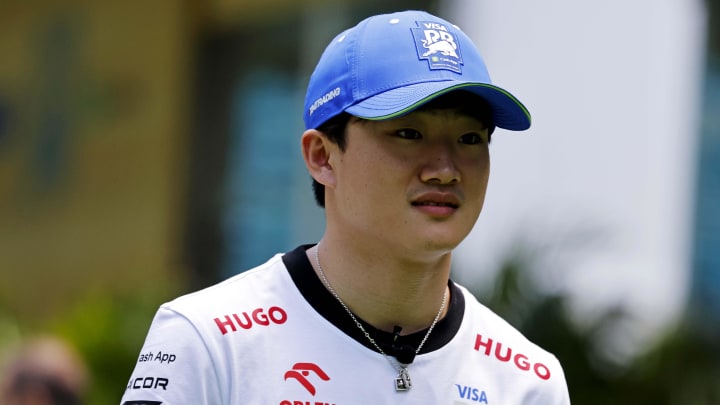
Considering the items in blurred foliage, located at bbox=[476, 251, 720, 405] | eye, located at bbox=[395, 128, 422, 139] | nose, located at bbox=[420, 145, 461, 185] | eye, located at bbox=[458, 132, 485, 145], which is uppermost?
eye, located at bbox=[395, 128, 422, 139]

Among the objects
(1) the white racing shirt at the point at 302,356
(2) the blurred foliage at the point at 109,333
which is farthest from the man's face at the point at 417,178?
(2) the blurred foliage at the point at 109,333

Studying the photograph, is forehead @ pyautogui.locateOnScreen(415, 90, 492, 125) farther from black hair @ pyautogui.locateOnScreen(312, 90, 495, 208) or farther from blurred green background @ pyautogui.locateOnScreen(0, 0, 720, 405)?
blurred green background @ pyautogui.locateOnScreen(0, 0, 720, 405)

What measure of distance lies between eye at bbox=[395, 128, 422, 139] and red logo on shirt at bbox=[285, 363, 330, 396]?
57cm

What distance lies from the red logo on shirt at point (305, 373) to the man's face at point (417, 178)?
0.33 m

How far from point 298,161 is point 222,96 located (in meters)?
1.10

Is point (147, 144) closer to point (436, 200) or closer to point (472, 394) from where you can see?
point (472, 394)

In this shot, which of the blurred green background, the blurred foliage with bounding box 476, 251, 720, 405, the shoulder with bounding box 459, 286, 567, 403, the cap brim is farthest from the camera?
the blurred green background

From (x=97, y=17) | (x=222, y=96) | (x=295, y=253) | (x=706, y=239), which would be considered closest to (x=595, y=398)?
(x=706, y=239)

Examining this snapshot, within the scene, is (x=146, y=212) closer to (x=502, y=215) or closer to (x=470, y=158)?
(x=502, y=215)

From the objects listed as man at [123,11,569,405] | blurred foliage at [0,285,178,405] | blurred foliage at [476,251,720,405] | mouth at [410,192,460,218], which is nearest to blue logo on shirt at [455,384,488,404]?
man at [123,11,569,405]

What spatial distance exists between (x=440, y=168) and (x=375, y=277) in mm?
368

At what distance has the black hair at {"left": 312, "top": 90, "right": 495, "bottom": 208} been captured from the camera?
3.48 meters

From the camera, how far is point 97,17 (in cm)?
1320

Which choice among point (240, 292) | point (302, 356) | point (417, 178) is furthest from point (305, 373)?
point (417, 178)
